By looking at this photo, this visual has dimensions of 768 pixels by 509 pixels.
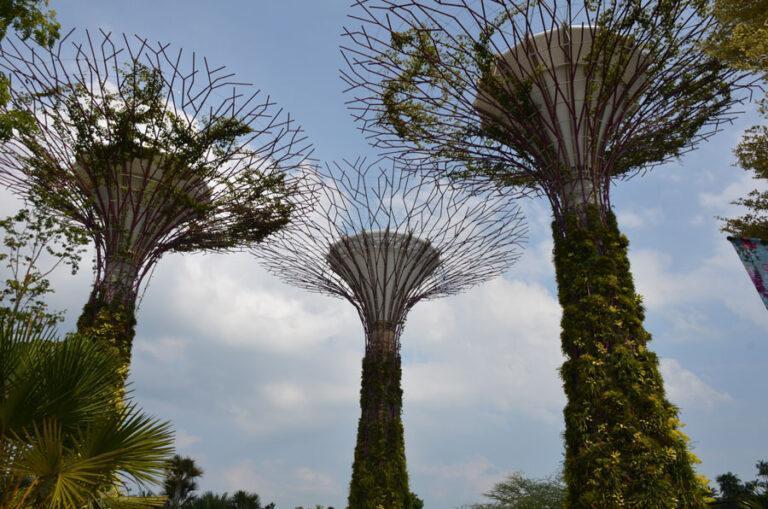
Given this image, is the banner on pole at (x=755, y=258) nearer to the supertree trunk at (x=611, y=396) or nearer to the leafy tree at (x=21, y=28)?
the supertree trunk at (x=611, y=396)

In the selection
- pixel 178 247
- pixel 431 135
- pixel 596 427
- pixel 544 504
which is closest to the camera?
pixel 596 427

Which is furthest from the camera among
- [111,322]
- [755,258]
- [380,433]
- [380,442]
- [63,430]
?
[380,433]

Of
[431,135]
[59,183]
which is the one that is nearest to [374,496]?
[431,135]

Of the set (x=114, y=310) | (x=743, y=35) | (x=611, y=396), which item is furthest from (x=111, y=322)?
(x=743, y=35)

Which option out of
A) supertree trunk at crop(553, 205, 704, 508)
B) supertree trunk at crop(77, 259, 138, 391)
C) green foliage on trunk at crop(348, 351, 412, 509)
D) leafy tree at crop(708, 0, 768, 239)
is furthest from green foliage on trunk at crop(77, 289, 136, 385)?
leafy tree at crop(708, 0, 768, 239)

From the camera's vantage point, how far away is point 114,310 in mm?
9820

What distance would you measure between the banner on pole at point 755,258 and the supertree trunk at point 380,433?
7848mm

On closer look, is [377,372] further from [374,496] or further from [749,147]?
[749,147]

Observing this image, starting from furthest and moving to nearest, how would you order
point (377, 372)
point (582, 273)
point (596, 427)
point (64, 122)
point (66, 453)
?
point (377, 372) → point (64, 122) → point (582, 273) → point (596, 427) → point (66, 453)

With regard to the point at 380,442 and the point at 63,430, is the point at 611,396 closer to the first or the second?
the point at 63,430

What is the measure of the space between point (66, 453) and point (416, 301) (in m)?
11.0

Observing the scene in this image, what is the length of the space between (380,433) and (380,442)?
0.22 m

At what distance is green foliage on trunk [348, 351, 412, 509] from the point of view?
42.1 ft

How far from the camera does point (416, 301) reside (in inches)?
621
